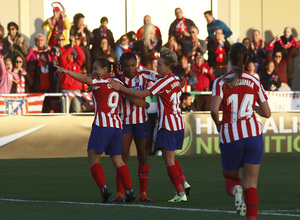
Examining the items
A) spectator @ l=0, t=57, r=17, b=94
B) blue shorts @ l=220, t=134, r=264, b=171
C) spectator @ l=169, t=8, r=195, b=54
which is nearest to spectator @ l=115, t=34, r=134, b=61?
spectator @ l=169, t=8, r=195, b=54

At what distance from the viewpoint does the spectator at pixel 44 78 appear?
18.6 m

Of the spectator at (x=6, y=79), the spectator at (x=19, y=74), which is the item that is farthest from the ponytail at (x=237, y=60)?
the spectator at (x=19, y=74)

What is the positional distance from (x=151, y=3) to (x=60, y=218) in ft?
49.3

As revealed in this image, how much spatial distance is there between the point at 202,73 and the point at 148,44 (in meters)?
1.54

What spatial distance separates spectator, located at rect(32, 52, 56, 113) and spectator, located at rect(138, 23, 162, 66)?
2.07m

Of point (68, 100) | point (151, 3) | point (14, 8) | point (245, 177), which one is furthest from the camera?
Result: point (151, 3)

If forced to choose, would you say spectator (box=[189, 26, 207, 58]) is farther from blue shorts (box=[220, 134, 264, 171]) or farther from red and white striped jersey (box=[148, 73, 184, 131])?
blue shorts (box=[220, 134, 264, 171])

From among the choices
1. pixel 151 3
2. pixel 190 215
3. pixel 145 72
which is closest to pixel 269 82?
pixel 151 3

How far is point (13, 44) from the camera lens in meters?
18.9

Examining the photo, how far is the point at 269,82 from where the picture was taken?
65.9 feet

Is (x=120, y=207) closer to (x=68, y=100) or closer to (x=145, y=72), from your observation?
(x=145, y=72)

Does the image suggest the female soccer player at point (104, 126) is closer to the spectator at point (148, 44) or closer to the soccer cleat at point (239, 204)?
the soccer cleat at point (239, 204)

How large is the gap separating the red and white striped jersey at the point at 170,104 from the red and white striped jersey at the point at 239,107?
95.7 inches

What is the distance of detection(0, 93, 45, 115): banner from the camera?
1773 cm
